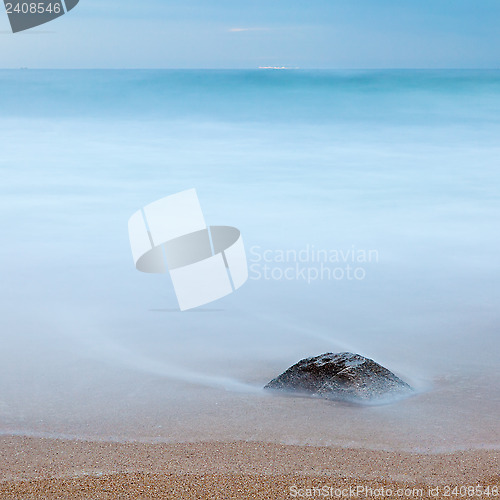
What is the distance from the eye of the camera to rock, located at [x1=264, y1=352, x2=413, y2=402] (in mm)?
2418

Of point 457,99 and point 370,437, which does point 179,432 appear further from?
point 457,99

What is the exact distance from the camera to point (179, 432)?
2.20m

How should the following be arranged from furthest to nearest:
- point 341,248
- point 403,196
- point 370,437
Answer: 1. point 403,196
2. point 341,248
3. point 370,437

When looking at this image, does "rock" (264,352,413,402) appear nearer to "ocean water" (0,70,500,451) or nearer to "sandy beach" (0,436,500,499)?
"ocean water" (0,70,500,451)

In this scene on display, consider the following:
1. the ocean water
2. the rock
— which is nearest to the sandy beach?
the ocean water

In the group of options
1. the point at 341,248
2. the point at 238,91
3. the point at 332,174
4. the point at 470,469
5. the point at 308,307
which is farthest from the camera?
the point at 238,91

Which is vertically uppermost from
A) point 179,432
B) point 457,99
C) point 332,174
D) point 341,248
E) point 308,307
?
point 179,432

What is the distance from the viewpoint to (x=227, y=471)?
6.40ft

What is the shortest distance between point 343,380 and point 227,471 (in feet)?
2.08

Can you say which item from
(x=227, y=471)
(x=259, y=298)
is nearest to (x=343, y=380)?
(x=227, y=471)

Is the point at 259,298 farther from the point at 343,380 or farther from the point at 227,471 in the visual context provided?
the point at 227,471

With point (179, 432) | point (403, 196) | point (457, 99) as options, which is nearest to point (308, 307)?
point (179, 432)

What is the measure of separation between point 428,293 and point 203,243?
1.66 m

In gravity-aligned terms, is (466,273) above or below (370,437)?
below
